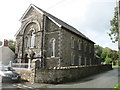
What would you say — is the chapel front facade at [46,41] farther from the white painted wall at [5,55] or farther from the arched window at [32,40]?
the white painted wall at [5,55]

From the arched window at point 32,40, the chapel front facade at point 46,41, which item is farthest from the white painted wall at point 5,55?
the arched window at point 32,40

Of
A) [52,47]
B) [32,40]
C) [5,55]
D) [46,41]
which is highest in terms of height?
[32,40]

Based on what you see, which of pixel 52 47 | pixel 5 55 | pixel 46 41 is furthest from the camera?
pixel 5 55

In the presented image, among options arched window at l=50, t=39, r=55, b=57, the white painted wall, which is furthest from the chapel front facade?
the white painted wall

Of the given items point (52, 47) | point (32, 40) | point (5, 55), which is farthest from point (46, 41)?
point (5, 55)

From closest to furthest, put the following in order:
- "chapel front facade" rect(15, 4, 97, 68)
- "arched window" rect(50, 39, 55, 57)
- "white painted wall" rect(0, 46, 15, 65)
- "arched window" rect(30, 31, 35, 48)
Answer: "chapel front facade" rect(15, 4, 97, 68)
"arched window" rect(50, 39, 55, 57)
"arched window" rect(30, 31, 35, 48)
"white painted wall" rect(0, 46, 15, 65)

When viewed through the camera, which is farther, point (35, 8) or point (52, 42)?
point (35, 8)

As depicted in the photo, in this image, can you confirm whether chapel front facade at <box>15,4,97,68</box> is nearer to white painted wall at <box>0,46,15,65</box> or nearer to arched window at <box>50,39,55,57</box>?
arched window at <box>50,39,55,57</box>

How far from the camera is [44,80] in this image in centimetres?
1416

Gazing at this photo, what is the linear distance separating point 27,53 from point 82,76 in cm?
1132

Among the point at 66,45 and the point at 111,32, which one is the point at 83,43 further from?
the point at 66,45

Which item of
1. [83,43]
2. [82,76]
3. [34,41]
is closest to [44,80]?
[82,76]

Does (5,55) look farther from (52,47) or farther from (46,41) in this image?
(52,47)

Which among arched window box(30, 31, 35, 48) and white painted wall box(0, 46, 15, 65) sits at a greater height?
arched window box(30, 31, 35, 48)
